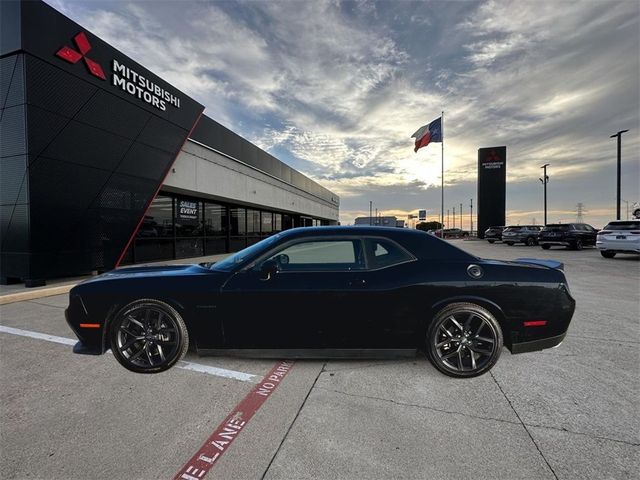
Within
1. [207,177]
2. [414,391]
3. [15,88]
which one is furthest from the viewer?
[207,177]

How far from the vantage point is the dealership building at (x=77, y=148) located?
661cm

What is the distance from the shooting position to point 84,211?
312 inches

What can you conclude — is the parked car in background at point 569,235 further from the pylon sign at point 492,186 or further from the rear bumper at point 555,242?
the pylon sign at point 492,186

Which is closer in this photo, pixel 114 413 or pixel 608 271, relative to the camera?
pixel 114 413

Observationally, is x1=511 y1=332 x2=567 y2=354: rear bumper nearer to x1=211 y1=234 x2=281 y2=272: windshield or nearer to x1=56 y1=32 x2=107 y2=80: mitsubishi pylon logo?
x1=211 y1=234 x2=281 y2=272: windshield

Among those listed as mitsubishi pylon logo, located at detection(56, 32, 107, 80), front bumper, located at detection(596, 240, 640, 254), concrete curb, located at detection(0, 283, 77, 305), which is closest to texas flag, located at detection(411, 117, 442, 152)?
front bumper, located at detection(596, 240, 640, 254)

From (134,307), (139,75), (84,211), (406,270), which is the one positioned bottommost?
(134,307)

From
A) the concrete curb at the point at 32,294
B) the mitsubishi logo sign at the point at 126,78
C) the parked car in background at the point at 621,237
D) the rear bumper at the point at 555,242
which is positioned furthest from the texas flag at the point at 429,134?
the concrete curb at the point at 32,294

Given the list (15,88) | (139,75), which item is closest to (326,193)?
(139,75)

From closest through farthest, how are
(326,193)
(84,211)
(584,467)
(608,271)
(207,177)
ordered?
(584,467)
(84,211)
(608,271)
(207,177)
(326,193)

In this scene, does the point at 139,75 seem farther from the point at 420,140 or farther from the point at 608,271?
the point at 420,140

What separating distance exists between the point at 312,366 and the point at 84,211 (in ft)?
27.2

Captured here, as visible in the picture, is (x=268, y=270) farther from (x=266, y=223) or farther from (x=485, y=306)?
(x=266, y=223)

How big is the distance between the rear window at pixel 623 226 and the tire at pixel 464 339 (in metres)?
13.1
